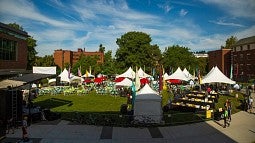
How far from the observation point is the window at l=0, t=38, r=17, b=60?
3228 cm

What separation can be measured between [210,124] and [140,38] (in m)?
65.5

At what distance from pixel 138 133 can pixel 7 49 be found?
20.6m

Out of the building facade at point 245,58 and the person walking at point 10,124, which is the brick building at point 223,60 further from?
the person walking at point 10,124

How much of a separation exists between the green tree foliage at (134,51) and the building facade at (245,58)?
2430 cm

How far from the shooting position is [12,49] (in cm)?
3553

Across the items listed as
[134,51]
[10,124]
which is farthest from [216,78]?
[134,51]

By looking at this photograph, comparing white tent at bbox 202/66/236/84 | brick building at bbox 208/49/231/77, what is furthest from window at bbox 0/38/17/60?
brick building at bbox 208/49/231/77

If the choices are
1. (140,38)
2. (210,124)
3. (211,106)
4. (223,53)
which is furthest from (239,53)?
(210,124)

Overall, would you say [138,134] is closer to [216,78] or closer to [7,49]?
[7,49]

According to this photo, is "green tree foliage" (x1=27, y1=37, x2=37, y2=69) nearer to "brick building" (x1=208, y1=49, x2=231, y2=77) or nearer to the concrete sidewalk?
the concrete sidewalk

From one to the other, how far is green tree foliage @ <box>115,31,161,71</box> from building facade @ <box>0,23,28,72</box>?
47297mm

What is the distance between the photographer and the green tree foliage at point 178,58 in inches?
3681

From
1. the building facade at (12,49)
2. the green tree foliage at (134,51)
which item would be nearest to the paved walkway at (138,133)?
the building facade at (12,49)

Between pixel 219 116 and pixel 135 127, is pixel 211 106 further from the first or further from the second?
pixel 135 127
